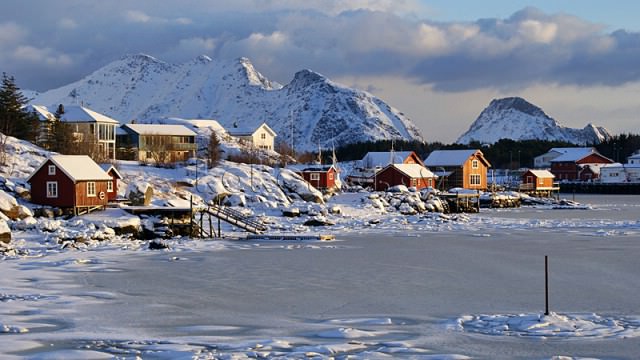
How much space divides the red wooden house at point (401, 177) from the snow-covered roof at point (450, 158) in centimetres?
718

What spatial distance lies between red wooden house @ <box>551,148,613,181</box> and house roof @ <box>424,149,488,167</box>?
150 ft

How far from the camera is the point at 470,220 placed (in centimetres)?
6056

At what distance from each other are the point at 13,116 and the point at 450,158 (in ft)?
170

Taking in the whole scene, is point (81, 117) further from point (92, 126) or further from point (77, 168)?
point (77, 168)

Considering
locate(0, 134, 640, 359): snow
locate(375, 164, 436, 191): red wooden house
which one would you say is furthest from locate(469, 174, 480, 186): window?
locate(0, 134, 640, 359): snow

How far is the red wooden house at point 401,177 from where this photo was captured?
87188mm

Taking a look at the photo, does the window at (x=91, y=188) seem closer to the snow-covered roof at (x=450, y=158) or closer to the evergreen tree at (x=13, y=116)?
the evergreen tree at (x=13, y=116)

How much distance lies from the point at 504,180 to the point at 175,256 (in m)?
104

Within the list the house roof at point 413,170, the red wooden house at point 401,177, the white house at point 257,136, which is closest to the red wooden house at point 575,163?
the white house at point 257,136

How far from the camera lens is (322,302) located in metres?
21.9

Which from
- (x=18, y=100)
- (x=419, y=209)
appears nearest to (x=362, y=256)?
(x=419, y=209)

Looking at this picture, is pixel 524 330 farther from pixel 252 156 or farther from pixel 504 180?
pixel 504 180

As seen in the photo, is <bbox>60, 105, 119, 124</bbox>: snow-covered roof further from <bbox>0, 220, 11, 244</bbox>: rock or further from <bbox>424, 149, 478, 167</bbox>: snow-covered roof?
<bbox>0, 220, 11, 244</bbox>: rock

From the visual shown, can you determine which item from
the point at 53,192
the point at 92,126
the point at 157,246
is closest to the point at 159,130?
the point at 92,126
